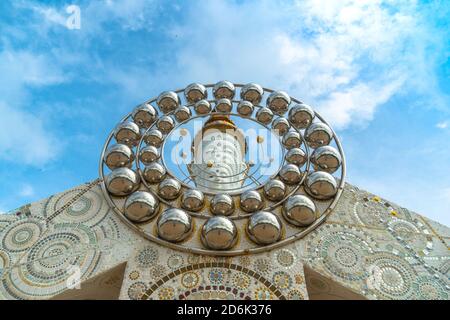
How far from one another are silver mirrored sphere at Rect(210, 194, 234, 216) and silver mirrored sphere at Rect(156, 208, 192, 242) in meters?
0.63

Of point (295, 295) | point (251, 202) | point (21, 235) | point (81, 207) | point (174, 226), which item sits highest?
point (81, 207)

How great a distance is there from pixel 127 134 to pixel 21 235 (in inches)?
103

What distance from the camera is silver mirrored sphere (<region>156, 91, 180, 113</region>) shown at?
27.1ft

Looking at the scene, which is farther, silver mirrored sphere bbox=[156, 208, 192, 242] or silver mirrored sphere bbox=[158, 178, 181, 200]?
silver mirrored sphere bbox=[158, 178, 181, 200]

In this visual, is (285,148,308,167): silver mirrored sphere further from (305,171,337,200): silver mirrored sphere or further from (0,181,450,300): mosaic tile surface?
(0,181,450,300): mosaic tile surface

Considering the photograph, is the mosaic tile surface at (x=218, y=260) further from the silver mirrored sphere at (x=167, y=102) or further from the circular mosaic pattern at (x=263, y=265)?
the silver mirrored sphere at (x=167, y=102)

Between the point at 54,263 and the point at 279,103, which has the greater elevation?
the point at 279,103

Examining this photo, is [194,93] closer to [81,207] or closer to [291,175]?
[291,175]

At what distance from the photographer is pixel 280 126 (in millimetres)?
7926

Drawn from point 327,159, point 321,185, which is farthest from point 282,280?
point 327,159

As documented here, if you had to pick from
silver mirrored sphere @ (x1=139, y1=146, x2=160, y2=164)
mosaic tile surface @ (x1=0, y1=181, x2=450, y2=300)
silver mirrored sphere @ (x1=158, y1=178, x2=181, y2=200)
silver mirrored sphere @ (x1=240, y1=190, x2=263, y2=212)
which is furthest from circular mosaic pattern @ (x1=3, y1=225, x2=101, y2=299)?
silver mirrored sphere @ (x1=240, y1=190, x2=263, y2=212)

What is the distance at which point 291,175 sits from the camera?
663cm

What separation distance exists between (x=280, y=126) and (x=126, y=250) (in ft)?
13.5
